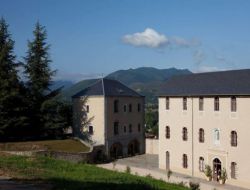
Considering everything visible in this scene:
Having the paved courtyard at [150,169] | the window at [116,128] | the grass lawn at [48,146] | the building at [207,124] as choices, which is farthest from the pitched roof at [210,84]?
the grass lawn at [48,146]

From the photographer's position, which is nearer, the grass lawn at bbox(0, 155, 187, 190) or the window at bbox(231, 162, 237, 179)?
the grass lawn at bbox(0, 155, 187, 190)

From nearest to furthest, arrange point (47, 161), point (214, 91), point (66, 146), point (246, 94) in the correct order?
1. point (47, 161)
2. point (246, 94)
3. point (214, 91)
4. point (66, 146)

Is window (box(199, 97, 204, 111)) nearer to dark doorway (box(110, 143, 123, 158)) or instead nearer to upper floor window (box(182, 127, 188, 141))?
upper floor window (box(182, 127, 188, 141))

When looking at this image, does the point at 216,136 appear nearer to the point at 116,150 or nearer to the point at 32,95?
the point at 116,150

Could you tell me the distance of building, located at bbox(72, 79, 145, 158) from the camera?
44438 mm

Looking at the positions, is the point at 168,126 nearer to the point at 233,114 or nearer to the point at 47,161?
the point at 233,114

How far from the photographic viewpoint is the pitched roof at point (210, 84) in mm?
31953

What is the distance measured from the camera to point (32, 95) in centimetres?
4431

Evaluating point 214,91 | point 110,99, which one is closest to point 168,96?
point 214,91

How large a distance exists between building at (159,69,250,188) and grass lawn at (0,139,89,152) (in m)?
9.02

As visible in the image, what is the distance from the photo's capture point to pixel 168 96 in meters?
38.3

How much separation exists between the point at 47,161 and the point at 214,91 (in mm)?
16771

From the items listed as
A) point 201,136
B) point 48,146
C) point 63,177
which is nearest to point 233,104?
point 201,136

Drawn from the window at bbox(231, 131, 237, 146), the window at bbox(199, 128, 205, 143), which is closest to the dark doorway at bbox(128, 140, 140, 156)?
the window at bbox(199, 128, 205, 143)
